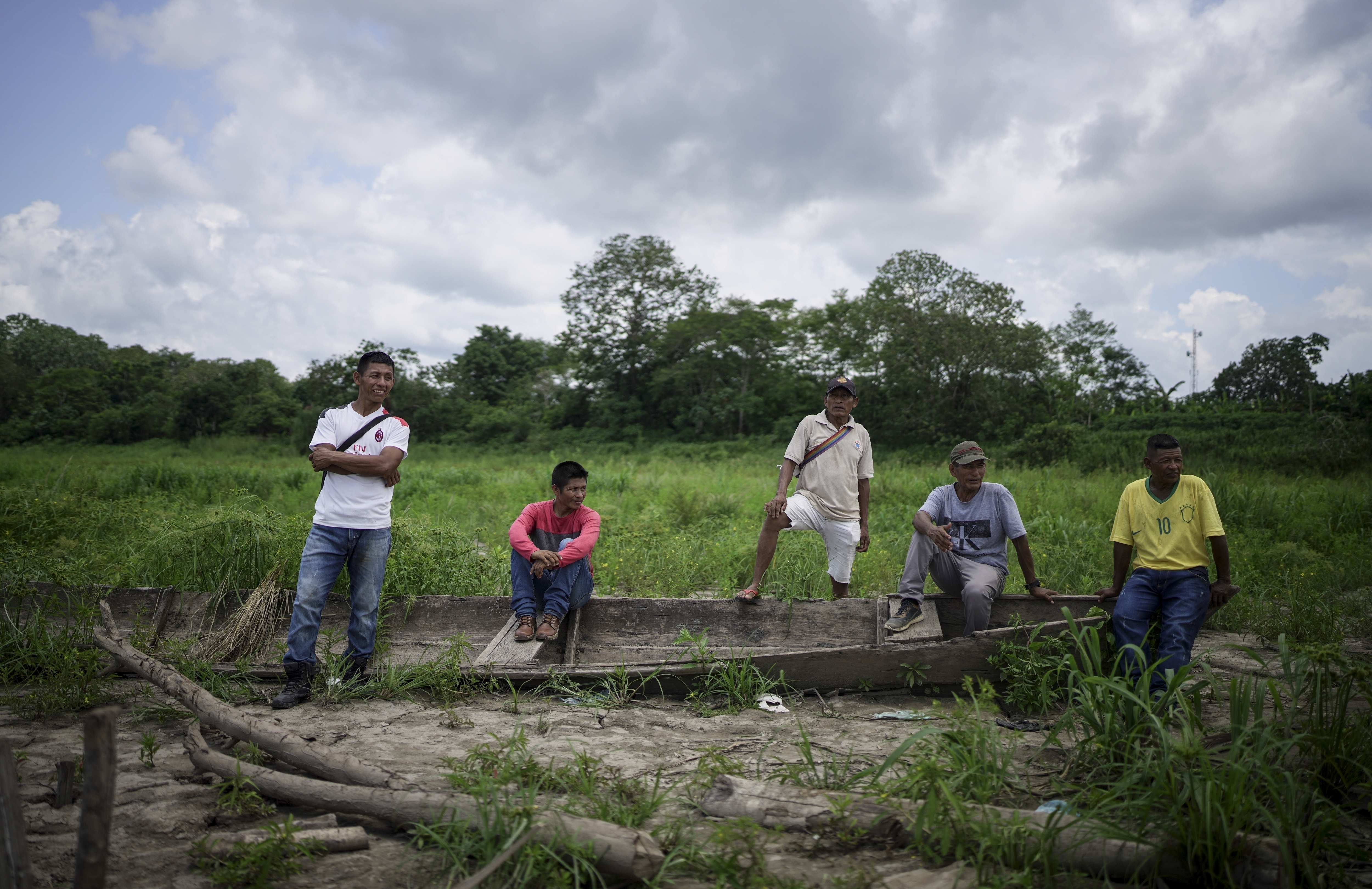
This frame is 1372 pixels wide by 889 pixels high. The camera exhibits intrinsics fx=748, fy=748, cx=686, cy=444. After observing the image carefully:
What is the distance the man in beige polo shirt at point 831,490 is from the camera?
4664 millimetres

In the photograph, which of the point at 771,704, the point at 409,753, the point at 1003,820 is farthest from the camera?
the point at 771,704

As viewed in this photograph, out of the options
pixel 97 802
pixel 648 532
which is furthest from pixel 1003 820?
pixel 648 532

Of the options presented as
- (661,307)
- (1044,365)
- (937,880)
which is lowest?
(937,880)

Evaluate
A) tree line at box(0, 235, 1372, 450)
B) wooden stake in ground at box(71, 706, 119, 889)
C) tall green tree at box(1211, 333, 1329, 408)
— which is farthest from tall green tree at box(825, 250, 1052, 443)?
wooden stake in ground at box(71, 706, 119, 889)

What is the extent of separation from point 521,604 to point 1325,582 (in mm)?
6813

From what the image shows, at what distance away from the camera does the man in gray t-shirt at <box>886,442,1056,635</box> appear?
4.18 meters

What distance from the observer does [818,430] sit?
4793mm

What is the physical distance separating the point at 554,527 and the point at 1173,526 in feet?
11.0

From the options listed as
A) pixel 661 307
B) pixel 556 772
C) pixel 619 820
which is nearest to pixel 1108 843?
pixel 619 820

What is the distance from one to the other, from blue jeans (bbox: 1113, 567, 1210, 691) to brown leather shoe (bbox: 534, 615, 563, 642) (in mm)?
2992

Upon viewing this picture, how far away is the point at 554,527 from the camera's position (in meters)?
4.59

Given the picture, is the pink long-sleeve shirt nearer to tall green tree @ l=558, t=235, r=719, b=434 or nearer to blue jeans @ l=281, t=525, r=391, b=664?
blue jeans @ l=281, t=525, r=391, b=664

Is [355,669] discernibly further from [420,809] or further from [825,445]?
[825,445]

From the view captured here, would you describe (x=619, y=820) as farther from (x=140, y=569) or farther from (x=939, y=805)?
(x=140, y=569)
